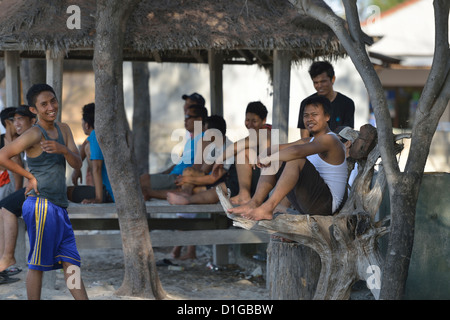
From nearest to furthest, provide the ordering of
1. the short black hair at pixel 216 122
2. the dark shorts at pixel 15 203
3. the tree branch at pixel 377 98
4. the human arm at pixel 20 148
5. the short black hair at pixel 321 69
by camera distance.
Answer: the tree branch at pixel 377 98, the human arm at pixel 20 148, the dark shorts at pixel 15 203, the short black hair at pixel 321 69, the short black hair at pixel 216 122

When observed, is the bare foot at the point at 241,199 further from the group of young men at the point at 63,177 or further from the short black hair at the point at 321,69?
the short black hair at the point at 321,69

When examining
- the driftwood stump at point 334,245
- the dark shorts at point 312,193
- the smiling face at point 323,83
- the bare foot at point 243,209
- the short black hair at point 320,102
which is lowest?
the driftwood stump at point 334,245

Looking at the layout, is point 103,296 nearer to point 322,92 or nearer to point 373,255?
point 373,255

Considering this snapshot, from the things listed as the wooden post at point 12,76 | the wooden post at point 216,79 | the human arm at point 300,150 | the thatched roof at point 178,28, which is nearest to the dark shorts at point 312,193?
the human arm at point 300,150

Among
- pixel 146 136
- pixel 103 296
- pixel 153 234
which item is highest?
pixel 146 136

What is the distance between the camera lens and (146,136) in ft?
36.5

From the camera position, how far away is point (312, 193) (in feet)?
16.9

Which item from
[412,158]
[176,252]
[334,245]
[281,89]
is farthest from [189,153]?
[412,158]

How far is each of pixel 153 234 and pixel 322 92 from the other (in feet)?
7.58

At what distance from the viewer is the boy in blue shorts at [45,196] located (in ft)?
15.8

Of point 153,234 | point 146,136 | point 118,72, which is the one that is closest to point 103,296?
point 153,234

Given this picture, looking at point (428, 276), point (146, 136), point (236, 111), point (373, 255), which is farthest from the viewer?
point (236, 111)

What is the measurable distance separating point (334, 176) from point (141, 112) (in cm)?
623

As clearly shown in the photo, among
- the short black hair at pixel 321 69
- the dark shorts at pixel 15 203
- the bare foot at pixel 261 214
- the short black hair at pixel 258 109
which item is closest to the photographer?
the bare foot at pixel 261 214
